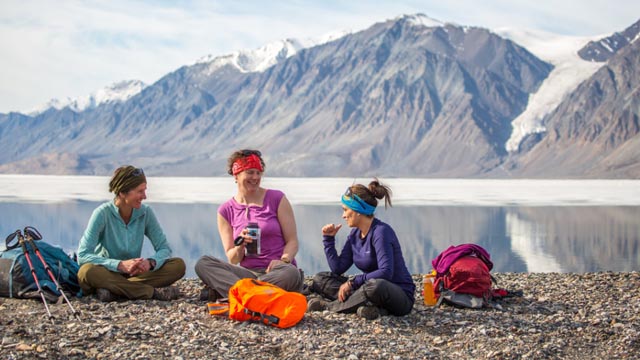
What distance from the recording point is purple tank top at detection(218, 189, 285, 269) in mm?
8148

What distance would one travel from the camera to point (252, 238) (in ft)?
25.9

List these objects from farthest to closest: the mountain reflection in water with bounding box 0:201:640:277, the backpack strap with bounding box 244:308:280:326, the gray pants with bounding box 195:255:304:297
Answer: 1. the mountain reflection in water with bounding box 0:201:640:277
2. the gray pants with bounding box 195:255:304:297
3. the backpack strap with bounding box 244:308:280:326

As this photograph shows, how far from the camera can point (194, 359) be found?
20.4 ft

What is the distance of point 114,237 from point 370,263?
2.75 meters

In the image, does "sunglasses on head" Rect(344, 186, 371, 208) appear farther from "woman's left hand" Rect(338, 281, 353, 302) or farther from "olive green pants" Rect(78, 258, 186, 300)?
"olive green pants" Rect(78, 258, 186, 300)

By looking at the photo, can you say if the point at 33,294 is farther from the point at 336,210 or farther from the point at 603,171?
the point at 603,171

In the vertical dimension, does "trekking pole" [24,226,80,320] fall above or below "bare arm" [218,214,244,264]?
below

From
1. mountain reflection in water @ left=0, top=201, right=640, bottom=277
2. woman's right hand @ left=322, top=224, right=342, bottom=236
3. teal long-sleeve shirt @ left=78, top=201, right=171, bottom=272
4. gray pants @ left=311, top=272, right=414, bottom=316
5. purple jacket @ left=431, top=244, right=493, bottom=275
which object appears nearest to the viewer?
gray pants @ left=311, top=272, right=414, bottom=316

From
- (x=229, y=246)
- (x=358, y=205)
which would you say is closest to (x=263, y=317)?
(x=229, y=246)

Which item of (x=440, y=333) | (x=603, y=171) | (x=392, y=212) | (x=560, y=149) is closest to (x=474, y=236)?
(x=392, y=212)

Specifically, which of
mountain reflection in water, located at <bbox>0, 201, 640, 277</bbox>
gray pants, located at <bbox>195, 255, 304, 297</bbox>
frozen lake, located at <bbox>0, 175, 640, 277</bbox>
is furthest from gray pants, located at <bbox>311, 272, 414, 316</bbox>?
mountain reflection in water, located at <bbox>0, 201, 640, 277</bbox>

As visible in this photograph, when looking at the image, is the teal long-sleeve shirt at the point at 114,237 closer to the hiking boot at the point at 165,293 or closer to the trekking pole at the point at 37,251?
the hiking boot at the point at 165,293

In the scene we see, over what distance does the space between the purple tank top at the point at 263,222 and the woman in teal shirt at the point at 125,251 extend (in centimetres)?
87

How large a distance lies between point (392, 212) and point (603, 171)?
414 ft
